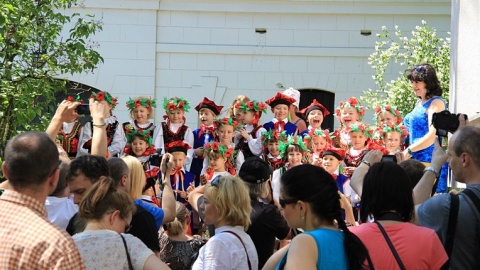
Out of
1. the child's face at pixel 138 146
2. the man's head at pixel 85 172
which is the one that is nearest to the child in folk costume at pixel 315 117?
the child's face at pixel 138 146

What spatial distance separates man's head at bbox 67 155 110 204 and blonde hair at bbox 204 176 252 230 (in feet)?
2.10

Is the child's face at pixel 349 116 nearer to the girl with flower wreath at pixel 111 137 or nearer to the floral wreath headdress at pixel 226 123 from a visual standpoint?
the floral wreath headdress at pixel 226 123

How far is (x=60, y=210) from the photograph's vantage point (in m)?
6.23

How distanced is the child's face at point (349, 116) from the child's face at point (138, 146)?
96.4 inches

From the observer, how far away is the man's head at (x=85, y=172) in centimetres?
609

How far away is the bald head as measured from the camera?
4152mm

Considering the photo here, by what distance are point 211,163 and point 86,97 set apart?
920 cm

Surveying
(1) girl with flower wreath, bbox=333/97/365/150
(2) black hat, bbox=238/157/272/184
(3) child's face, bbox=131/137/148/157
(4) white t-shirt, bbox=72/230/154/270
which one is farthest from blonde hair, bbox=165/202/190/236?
(1) girl with flower wreath, bbox=333/97/365/150

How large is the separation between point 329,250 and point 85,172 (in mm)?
1873

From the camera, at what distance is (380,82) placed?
1908 centimetres

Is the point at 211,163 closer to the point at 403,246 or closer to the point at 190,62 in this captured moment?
the point at 403,246

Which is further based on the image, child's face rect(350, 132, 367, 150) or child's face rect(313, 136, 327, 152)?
child's face rect(313, 136, 327, 152)

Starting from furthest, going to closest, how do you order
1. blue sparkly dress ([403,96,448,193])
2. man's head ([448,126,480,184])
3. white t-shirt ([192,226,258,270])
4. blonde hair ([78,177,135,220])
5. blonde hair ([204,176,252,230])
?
1. blue sparkly dress ([403,96,448,193])
2. blonde hair ([204,176,252,230])
3. white t-shirt ([192,226,258,270])
4. man's head ([448,126,480,184])
5. blonde hair ([78,177,135,220])

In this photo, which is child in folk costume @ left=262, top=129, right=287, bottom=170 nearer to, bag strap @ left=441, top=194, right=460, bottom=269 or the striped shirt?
bag strap @ left=441, top=194, right=460, bottom=269
